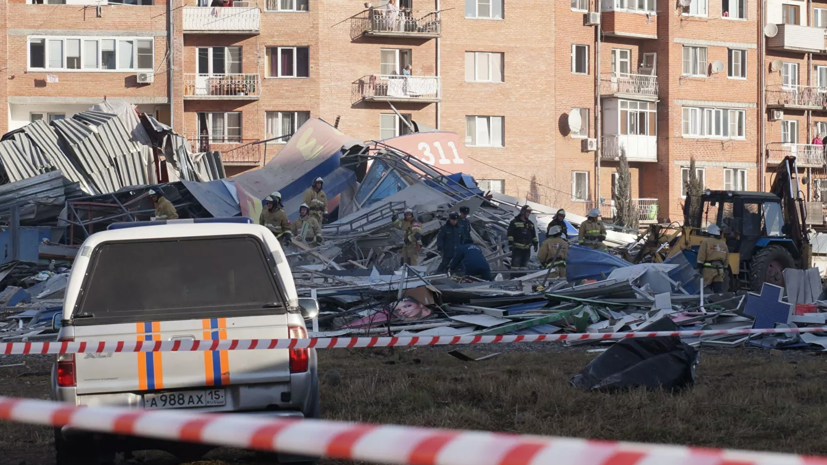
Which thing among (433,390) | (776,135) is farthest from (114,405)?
(776,135)

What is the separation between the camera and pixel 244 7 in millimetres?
39375

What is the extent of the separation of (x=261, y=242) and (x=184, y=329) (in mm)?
690

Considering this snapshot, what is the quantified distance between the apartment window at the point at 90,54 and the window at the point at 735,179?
25170 millimetres

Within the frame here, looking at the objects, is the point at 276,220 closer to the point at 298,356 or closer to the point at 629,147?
the point at 298,356

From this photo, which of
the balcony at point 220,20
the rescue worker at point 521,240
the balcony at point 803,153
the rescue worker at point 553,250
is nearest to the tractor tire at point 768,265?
the rescue worker at point 553,250

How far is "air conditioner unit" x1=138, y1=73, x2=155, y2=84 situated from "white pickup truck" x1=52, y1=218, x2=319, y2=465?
33.9 metres

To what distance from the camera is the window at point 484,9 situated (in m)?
42.1

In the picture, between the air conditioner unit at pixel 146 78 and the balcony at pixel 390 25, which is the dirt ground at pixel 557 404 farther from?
the balcony at pixel 390 25

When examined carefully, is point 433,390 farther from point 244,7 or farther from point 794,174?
point 244,7

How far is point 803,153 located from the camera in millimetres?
47031

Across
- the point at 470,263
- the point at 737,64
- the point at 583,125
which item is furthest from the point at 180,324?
→ the point at 737,64

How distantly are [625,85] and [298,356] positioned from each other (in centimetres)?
3971

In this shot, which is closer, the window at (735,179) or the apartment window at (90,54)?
the apartment window at (90,54)

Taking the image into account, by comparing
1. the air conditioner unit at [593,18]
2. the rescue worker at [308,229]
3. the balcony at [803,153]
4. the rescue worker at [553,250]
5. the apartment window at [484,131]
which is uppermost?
the air conditioner unit at [593,18]
